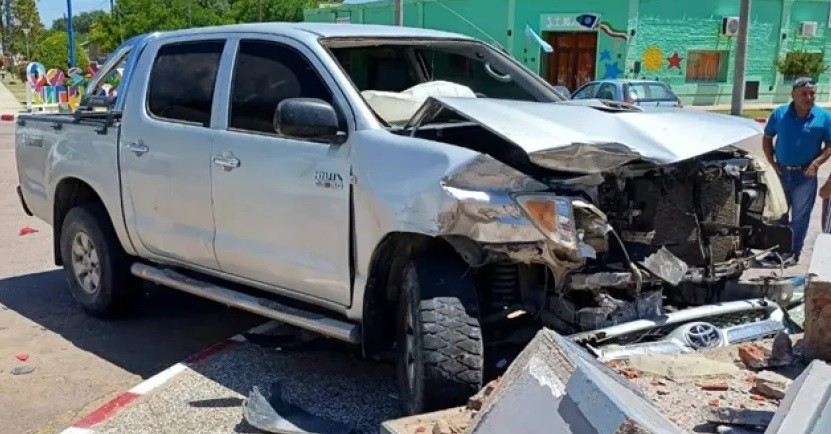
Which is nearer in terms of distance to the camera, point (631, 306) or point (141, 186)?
point (631, 306)

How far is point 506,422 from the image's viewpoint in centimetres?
318

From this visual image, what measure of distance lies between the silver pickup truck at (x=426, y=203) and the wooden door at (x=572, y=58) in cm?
3013

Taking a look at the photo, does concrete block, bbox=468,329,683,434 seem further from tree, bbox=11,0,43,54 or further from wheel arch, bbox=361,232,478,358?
tree, bbox=11,0,43,54

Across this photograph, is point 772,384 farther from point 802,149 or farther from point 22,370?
point 802,149

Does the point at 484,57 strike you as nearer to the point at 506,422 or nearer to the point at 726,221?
the point at 726,221

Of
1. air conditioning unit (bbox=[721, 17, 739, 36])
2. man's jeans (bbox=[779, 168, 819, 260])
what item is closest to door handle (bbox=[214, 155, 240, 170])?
man's jeans (bbox=[779, 168, 819, 260])

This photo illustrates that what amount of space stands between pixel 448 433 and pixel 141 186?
3089mm

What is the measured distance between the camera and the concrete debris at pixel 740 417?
3.66m

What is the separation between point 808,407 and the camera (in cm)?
300

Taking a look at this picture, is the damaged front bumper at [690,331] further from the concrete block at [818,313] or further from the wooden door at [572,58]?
the wooden door at [572,58]

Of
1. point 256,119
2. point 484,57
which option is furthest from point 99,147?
point 484,57

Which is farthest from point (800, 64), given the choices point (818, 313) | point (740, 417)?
point (740, 417)

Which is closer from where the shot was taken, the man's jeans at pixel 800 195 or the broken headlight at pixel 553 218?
the broken headlight at pixel 553 218

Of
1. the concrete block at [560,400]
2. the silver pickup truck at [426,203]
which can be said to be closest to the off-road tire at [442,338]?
the silver pickup truck at [426,203]
